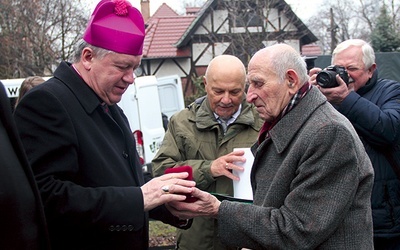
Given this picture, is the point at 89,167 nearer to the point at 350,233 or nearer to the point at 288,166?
the point at 288,166

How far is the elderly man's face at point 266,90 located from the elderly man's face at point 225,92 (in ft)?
2.93

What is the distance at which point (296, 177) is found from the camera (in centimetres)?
221

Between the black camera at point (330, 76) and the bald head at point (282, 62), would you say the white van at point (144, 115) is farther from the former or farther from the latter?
the bald head at point (282, 62)

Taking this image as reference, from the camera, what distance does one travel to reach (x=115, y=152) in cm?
238

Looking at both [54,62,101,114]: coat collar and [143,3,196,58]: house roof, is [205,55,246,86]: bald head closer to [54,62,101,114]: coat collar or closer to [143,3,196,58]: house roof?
[54,62,101,114]: coat collar

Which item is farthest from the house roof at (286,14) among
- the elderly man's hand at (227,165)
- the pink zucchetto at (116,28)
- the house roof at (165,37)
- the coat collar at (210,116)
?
the pink zucchetto at (116,28)

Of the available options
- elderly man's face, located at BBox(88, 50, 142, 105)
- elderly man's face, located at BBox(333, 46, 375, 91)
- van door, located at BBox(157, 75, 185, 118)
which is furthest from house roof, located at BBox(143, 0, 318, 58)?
elderly man's face, located at BBox(88, 50, 142, 105)

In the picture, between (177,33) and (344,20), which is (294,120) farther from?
(344,20)

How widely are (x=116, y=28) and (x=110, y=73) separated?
0.67 ft

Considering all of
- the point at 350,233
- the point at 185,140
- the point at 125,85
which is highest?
the point at 125,85

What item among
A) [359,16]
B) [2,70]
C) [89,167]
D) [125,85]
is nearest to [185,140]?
[125,85]

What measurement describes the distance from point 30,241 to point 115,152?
2.85 ft

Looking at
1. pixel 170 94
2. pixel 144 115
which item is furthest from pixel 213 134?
pixel 170 94

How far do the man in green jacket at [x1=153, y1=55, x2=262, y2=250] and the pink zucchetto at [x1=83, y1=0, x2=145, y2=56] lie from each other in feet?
3.17
